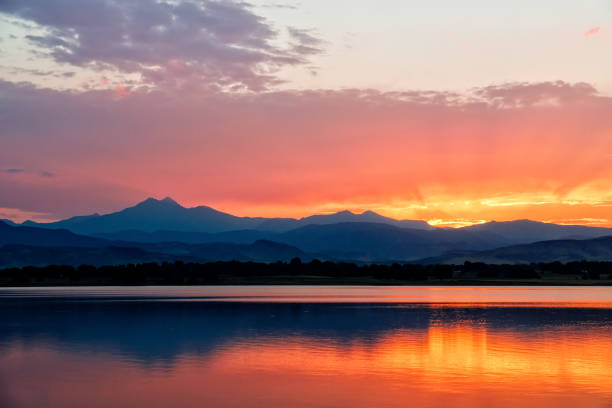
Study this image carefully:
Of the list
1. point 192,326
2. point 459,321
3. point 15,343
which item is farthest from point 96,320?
point 459,321

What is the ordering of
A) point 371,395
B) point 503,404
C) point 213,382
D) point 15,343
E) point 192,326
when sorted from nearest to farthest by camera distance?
1. point 503,404
2. point 371,395
3. point 213,382
4. point 15,343
5. point 192,326

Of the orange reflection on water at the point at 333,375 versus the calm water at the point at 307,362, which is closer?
the orange reflection on water at the point at 333,375

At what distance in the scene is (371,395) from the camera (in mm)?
33000

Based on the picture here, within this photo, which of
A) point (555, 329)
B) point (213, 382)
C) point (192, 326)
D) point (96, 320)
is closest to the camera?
point (213, 382)

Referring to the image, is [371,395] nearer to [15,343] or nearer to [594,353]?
[594,353]

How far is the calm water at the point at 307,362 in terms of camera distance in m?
32.7

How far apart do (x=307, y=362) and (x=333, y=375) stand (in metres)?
5.24

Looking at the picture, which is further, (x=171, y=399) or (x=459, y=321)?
(x=459, y=321)

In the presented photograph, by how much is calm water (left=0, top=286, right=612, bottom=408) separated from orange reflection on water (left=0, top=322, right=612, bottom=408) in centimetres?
7

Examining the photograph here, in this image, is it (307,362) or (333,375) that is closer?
(333,375)

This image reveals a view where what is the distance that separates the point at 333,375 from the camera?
38938 mm

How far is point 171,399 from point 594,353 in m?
30.0

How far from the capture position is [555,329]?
6519cm

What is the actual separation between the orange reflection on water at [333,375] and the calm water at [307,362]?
0.21 feet
